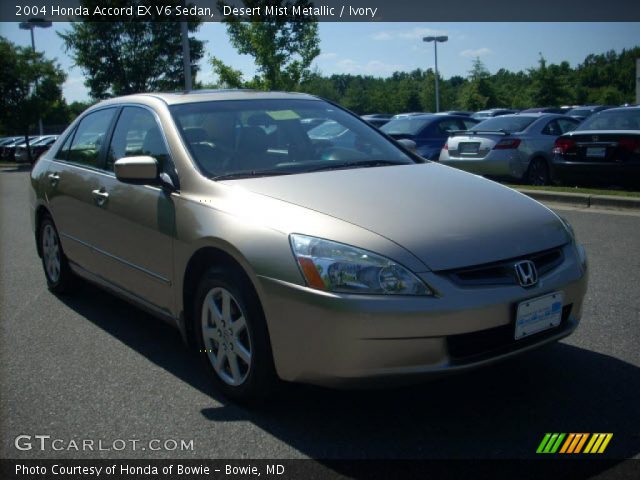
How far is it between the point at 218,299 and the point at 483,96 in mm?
54346

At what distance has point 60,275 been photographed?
569 cm

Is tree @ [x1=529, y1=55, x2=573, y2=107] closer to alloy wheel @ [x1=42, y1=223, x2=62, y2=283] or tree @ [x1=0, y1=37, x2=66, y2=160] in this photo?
tree @ [x1=0, y1=37, x2=66, y2=160]

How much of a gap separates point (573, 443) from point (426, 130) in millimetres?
11971

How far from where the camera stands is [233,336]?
343 cm

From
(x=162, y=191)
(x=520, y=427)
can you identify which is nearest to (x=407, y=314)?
(x=520, y=427)

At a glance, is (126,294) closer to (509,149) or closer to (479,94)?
(509,149)

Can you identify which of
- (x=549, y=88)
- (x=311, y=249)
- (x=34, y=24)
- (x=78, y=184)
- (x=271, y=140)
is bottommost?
(x=311, y=249)

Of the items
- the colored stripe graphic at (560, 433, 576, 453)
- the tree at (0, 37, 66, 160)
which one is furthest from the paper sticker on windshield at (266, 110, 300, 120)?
the tree at (0, 37, 66, 160)

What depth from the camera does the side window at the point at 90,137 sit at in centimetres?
505

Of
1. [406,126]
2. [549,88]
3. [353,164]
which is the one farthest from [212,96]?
[549,88]

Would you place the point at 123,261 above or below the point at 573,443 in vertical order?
above

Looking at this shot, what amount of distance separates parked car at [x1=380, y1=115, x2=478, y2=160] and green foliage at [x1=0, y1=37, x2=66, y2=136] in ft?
71.0

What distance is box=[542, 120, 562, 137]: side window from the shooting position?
12703mm

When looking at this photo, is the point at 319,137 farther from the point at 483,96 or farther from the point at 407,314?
the point at 483,96
